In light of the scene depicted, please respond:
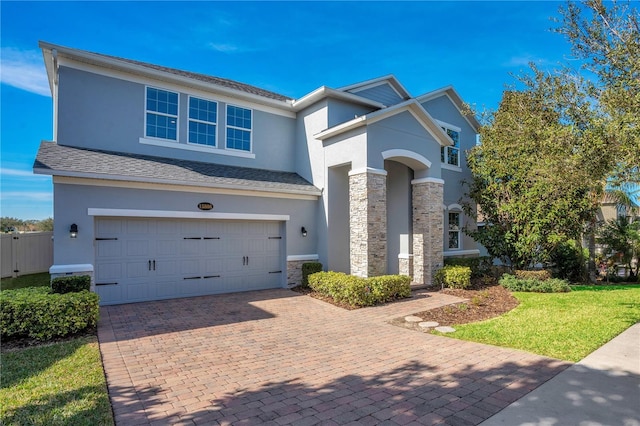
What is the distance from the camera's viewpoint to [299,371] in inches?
215

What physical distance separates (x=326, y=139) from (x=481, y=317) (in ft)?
26.3

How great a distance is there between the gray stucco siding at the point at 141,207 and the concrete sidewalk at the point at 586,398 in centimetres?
921

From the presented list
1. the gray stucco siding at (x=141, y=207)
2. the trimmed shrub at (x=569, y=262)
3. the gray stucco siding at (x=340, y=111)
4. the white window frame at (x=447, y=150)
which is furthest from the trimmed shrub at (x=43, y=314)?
the trimmed shrub at (x=569, y=262)

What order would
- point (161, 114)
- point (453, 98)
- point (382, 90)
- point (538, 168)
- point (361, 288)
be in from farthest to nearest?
point (453, 98)
point (382, 90)
point (161, 114)
point (361, 288)
point (538, 168)

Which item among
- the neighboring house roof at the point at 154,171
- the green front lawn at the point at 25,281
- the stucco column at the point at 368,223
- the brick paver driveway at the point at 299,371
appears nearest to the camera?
the brick paver driveway at the point at 299,371

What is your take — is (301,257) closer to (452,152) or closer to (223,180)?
(223,180)

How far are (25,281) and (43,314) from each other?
8124 millimetres

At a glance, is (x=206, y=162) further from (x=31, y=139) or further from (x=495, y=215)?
(x=495, y=215)

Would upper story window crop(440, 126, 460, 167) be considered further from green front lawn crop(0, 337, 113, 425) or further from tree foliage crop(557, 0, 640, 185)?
green front lawn crop(0, 337, 113, 425)

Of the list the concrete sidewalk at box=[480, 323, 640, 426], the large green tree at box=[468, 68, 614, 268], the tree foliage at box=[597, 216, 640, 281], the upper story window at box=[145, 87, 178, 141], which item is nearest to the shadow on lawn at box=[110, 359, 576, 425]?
the concrete sidewalk at box=[480, 323, 640, 426]

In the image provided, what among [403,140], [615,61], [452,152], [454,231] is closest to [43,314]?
[403,140]

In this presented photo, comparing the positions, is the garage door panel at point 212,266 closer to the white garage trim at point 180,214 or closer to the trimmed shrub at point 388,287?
the white garage trim at point 180,214

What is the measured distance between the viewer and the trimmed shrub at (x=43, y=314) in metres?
6.69

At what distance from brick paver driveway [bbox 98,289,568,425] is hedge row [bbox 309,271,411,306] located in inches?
46.1
